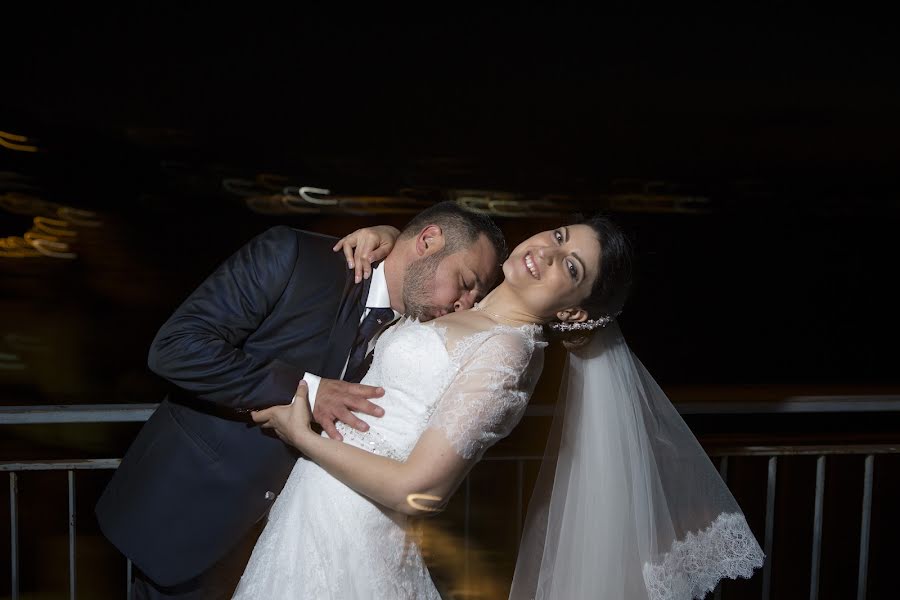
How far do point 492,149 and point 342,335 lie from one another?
20.9 feet

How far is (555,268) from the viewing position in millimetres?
1569

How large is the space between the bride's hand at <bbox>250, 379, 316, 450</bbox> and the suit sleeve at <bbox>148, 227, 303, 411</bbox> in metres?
0.02

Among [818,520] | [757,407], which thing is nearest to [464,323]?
[757,407]

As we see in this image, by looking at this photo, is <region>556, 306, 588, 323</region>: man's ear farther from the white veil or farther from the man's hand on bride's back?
the man's hand on bride's back

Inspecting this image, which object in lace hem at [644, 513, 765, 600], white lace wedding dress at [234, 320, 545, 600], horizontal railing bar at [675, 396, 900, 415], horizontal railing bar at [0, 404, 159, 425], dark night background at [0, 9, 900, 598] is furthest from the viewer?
dark night background at [0, 9, 900, 598]

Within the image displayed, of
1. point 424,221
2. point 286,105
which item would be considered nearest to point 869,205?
point 286,105

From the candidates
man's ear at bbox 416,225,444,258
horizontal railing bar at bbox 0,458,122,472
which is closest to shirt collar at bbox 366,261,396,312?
man's ear at bbox 416,225,444,258

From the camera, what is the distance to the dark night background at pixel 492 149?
7.06 m

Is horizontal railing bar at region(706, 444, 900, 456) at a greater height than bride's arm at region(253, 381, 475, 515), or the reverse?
horizontal railing bar at region(706, 444, 900, 456)

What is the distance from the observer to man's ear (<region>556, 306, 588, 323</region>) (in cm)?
166

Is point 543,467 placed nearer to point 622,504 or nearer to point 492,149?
point 622,504

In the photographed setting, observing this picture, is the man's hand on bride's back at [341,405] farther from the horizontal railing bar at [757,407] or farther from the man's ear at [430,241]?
the horizontal railing bar at [757,407]

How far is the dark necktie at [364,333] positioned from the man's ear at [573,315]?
427 millimetres

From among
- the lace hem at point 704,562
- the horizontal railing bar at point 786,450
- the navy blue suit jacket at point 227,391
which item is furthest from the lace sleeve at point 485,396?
the horizontal railing bar at point 786,450
